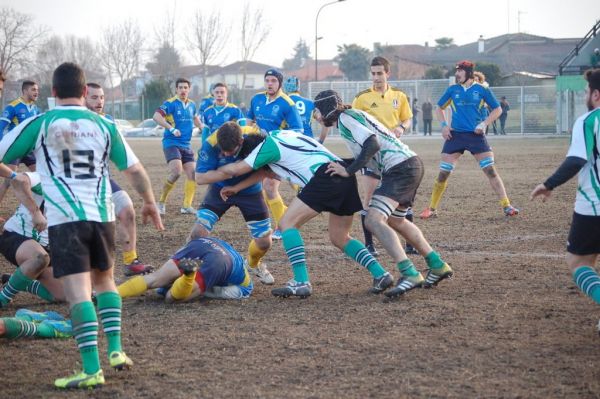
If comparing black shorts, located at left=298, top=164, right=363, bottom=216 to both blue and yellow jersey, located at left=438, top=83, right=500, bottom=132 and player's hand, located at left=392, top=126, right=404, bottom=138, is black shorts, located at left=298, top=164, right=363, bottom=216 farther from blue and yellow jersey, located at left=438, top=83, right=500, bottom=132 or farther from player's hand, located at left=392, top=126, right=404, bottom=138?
blue and yellow jersey, located at left=438, top=83, right=500, bottom=132

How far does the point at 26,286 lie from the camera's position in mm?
6613

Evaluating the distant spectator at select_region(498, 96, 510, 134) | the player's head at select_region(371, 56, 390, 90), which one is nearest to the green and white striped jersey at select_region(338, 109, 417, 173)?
the player's head at select_region(371, 56, 390, 90)

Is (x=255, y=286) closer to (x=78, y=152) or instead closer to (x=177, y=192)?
(x=78, y=152)

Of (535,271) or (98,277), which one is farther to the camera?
(535,271)

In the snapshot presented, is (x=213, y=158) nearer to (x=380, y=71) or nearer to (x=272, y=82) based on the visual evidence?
(x=380, y=71)

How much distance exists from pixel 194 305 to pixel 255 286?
94cm

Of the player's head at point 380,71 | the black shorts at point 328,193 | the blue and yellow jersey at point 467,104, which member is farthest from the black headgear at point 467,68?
the black shorts at point 328,193

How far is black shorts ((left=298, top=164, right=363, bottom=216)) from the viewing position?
684 centimetres

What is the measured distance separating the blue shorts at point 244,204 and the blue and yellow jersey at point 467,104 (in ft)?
16.5

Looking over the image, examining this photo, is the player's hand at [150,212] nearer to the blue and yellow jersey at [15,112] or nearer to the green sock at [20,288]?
the green sock at [20,288]

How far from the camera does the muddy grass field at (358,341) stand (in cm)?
465

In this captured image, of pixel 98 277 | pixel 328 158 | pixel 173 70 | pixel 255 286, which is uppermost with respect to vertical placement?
pixel 173 70

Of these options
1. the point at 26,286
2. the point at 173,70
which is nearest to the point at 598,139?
the point at 26,286

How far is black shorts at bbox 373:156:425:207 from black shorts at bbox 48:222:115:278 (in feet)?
9.65
